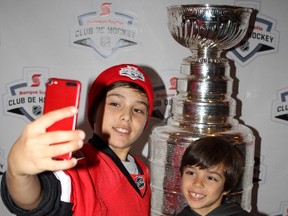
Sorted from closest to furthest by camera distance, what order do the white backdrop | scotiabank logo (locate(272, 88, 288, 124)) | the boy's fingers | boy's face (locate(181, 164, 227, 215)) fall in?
the boy's fingers < boy's face (locate(181, 164, 227, 215)) < the white backdrop < scotiabank logo (locate(272, 88, 288, 124))

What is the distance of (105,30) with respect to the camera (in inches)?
40.5

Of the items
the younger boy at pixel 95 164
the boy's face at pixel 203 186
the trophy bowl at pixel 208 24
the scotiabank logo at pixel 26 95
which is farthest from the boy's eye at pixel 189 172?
the scotiabank logo at pixel 26 95

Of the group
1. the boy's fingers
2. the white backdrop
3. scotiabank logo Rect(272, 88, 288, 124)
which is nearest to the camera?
the boy's fingers

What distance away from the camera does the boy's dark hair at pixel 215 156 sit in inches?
26.7

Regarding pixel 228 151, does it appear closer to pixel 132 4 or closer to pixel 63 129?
pixel 63 129

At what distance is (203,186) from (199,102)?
0.58 ft

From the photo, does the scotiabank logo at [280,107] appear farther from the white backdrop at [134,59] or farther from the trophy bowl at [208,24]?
the trophy bowl at [208,24]

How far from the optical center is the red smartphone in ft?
1.36

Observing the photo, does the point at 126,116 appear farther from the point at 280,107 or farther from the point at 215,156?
the point at 280,107

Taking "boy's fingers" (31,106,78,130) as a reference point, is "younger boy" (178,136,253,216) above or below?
below

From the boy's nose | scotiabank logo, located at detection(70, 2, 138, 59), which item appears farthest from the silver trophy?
scotiabank logo, located at detection(70, 2, 138, 59)

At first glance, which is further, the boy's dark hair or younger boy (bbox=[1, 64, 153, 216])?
the boy's dark hair

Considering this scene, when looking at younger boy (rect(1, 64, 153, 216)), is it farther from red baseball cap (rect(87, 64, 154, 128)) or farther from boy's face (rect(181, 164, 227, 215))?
boy's face (rect(181, 164, 227, 215))

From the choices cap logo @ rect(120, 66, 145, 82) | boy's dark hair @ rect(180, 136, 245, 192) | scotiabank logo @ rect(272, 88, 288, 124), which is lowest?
boy's dark hair @ rect(180, 136, 245, 192)
